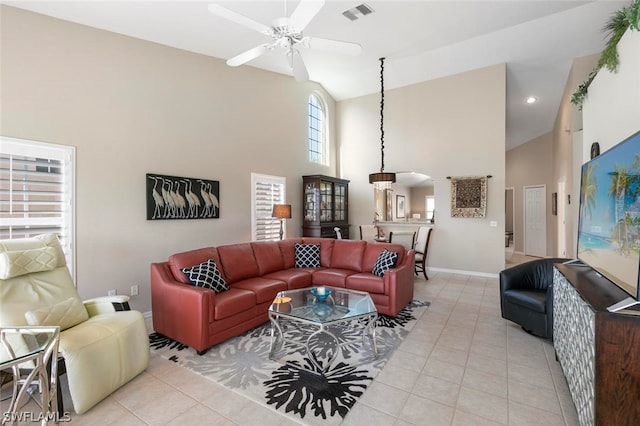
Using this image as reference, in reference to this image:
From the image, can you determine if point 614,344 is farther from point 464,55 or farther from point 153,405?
point 464,55

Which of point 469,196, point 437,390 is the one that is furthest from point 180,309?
point 469,196

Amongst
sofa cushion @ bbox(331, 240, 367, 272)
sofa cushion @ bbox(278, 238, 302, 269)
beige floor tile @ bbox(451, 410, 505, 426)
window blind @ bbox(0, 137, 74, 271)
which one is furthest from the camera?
sofa cushion @ bbox(278, 238, 302, 269)

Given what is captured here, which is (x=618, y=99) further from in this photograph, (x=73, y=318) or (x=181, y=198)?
(x=73, y=318)

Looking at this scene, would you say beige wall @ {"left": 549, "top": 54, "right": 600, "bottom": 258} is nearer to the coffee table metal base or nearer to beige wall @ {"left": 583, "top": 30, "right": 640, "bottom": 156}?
beige wall @ {"left": 583, "top": 30, "right": 640, "bottom": 156}

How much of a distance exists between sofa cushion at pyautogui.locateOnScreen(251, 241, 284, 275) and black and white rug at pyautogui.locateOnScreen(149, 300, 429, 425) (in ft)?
3.22

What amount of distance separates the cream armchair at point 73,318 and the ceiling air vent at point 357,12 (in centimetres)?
419

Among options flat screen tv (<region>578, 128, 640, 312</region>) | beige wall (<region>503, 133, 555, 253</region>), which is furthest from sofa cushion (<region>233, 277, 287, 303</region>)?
beige wall (<region>503, 133, 555, 253</region>)

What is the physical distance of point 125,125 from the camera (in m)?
3.49

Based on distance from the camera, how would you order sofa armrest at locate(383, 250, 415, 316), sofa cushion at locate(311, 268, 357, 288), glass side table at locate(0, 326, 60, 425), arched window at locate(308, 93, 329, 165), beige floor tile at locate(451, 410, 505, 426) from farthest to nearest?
arched window at locate(308, 93, 329, 165) → sofa cushion at locate(311, 268, 357, 288) → sofa armrest at locate(383, 250, 415, 316) → beige floor tile at locate(451, 410, 505, 426) → glass side table at locate(0, 326, 60, 425)

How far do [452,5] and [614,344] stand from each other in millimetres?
4149

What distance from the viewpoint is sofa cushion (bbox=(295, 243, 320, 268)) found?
4.65m

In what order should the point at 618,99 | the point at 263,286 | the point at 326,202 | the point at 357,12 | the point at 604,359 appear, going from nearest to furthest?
the point at 604,359
the point at 618,99
the point at 263,286
the point at 357,12
the point at 326,202

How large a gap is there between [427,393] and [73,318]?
9.55 feet

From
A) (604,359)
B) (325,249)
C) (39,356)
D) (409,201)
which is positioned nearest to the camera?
(604,359)
